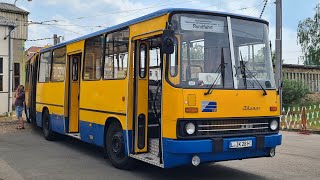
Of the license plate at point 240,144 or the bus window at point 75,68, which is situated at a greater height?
the bus window at point 75,68

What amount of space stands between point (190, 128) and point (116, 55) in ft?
9.47

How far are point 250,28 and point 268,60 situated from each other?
0.70 meters

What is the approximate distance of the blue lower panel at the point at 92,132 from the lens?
9.74m

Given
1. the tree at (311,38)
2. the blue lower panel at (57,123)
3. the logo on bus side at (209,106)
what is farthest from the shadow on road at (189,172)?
the tree at (311,38)

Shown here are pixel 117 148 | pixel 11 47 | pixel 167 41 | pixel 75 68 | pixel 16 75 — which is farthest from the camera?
pixel 16 75

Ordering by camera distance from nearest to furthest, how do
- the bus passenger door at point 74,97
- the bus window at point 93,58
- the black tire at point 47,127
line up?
the bus window at point 93,58 → the bus passenger door at point 74,97 → the black tire at point 47,127

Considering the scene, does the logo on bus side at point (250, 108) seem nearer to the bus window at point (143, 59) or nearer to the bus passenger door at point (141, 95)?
the bus passenger door at point (141, 95)

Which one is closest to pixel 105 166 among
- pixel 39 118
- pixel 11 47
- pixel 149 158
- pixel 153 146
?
pixel 153 146

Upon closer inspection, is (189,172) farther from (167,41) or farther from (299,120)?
(299,120)

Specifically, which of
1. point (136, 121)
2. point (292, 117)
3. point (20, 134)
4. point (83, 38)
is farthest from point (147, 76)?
point (292, 117)

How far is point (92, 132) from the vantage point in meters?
10.2

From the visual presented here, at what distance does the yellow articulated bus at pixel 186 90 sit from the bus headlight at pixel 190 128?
2 cm

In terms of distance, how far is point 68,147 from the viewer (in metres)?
12.3

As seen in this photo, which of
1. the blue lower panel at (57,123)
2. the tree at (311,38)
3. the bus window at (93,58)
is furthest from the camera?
the tree at (311,38)
